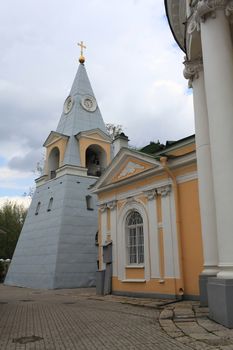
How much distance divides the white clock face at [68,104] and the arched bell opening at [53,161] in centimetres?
315

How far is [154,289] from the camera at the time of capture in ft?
47.0

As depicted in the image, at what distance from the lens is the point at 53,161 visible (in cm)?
2792

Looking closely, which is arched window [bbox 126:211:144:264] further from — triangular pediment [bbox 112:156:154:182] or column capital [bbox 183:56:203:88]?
column capital [bbox 183:56:203:88]

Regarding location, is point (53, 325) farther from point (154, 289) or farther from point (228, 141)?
point (154, 289)

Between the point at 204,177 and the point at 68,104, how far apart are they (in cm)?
2045

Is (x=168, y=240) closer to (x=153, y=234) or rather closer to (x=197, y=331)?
(x=153, y=234)

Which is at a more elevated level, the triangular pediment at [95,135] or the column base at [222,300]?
the triangular pediment at [95,135]

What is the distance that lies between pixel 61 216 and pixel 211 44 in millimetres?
16679

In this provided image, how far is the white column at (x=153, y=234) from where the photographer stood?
47.4ft

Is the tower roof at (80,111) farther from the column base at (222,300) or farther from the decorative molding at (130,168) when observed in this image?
the column base at (222,300)

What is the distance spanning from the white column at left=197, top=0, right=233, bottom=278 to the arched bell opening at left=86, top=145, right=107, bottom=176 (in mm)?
18982

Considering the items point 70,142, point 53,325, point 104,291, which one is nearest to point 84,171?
point 70,142

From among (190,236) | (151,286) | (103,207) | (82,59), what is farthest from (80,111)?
(190,236)

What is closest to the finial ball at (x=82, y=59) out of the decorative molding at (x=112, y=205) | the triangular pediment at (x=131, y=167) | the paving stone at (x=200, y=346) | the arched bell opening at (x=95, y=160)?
the arched bell opening at (x=95, y=160)
